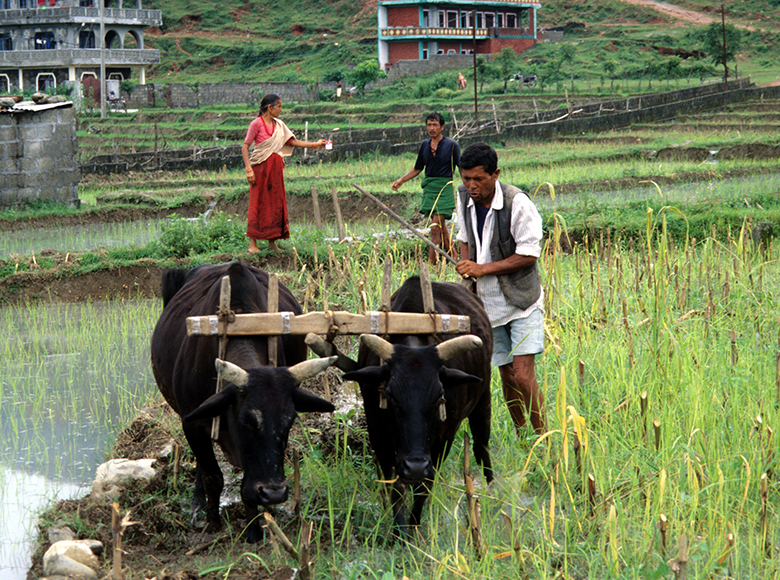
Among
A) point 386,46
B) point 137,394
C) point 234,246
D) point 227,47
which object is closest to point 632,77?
point 386,46

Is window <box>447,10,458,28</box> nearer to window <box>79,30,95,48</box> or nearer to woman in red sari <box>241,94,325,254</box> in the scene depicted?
window <box>79,30,95,48</box>

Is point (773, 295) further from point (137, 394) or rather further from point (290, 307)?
point (137, 394)

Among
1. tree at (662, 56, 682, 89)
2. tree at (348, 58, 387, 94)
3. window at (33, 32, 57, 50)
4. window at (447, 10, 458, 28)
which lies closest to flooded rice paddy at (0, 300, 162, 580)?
tree at (662, 56, 682, 89)

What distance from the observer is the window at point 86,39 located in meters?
46.6

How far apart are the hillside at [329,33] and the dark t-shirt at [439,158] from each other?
39.0 m

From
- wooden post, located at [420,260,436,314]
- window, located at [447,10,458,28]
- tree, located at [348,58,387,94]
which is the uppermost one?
window, located at [447,10,458,28]

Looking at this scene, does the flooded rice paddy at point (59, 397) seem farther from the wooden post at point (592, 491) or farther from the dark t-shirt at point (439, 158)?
the dark t-shirt at point (439, 158)

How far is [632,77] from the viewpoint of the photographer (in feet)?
139

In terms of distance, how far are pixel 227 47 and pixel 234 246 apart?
50380 mm

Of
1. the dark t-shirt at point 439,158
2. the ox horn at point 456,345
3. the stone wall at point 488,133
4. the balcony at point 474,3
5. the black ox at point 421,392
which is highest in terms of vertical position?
the balcony at point 474,3

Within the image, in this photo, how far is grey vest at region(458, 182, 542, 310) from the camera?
13.0ft

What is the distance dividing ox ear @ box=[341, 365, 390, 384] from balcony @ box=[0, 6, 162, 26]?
153ft

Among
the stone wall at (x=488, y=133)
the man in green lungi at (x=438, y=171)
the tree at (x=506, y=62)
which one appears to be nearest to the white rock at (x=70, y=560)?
the man in green lungi at (x=438, y=171)

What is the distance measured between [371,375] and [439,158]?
18.4 ft
